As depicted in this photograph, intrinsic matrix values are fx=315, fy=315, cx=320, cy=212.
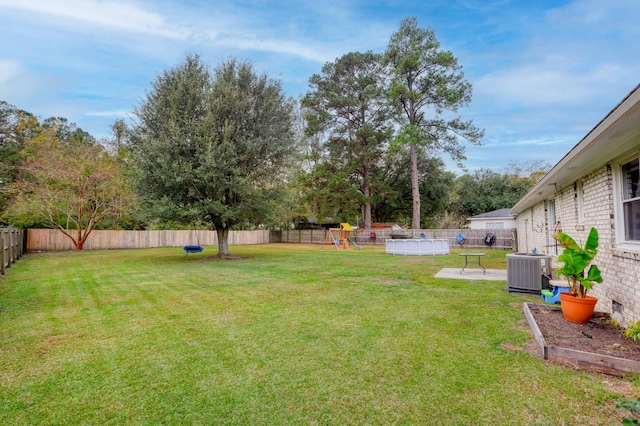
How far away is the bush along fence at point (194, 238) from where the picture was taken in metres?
19.0

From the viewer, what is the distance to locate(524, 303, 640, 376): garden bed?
283 cm

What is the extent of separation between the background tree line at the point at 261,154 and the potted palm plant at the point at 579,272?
1063 centimetres

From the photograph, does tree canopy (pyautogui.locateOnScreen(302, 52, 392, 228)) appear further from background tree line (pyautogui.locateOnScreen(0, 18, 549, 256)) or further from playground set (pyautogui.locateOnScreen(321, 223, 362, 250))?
playground set (pyautogui.locateOnScreen(321, 223, 362, 250))

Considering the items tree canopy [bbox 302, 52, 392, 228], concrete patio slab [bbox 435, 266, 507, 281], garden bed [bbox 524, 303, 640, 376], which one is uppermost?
tree canopy [bbox 302, 52, 392, 228]

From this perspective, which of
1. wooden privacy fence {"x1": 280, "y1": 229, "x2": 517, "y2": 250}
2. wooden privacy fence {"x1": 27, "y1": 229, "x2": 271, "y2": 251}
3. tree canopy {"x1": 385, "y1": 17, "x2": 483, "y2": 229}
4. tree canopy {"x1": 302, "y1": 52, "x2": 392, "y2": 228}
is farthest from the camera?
tree canopy {"x1": 302, "y1": 52, "x2": 392, "y2": 228}

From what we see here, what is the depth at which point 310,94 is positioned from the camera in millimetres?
25312

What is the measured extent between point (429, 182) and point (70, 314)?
2751cm

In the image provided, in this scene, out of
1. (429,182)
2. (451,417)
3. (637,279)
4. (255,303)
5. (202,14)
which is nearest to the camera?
(451,417)

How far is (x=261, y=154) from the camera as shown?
13.7 m

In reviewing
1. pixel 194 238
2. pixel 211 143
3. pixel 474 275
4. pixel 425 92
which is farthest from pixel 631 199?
pixel 194 238

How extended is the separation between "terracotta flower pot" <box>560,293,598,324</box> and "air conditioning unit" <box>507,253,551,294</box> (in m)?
2.20

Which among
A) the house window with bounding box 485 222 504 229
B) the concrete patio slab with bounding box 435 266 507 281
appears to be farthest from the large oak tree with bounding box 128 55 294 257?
the house window with bounding box 485 222 504 229

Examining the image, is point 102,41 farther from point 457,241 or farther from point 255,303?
point 457,241

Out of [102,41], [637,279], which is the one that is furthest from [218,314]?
[102,41]
